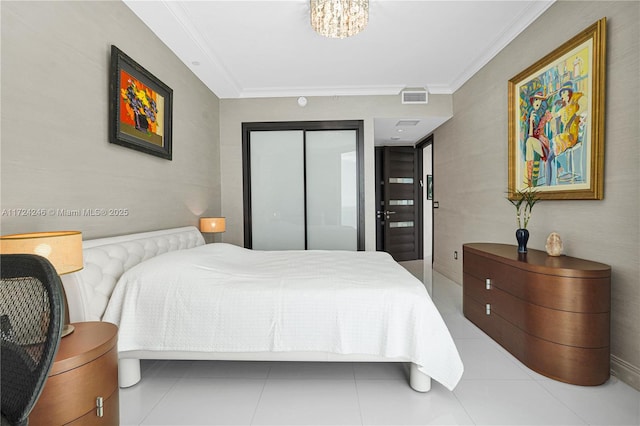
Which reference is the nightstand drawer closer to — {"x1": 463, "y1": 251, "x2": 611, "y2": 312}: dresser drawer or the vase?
{"x1": 463, "y1": 251, "x2": 611, "y2": 312}: dresser drawer

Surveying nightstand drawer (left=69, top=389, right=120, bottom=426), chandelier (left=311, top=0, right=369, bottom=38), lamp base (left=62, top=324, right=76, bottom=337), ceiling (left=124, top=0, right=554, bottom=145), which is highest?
ceiling (left=124, top=0, right=554, bottom=145)

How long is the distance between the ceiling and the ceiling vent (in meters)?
0.08

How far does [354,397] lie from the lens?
5.90ft

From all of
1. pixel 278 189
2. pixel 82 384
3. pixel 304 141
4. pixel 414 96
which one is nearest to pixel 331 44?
pixel 304 141

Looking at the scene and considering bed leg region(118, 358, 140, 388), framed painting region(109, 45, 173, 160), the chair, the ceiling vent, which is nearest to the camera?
the chair

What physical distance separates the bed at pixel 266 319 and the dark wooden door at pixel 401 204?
166 inches

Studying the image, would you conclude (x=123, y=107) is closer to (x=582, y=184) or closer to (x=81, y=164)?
(x=81, y=164)

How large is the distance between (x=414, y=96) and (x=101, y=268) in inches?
157

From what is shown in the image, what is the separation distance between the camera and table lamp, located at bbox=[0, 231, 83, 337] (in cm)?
121

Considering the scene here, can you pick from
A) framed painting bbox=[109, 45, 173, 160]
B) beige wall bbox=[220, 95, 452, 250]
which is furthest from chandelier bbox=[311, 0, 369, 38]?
beige wall bbox=[220, 95, 452, 250]

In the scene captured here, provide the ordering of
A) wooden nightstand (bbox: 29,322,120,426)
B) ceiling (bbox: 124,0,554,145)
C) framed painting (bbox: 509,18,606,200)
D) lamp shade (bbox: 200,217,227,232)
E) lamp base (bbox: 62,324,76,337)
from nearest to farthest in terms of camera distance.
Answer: wooden nightstand (bbox: 29,322,120,426), lamp base (bbox: 62,324,76,337), framed painting (bbox: 509,18,606,200), ceiling (bbox: 124,0,554,145), lamp shade (bbox: 200,217,227,232)

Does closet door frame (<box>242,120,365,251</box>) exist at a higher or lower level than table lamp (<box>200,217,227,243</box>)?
higher

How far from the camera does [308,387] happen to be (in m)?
1.90

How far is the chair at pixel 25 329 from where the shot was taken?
827 millimetres
